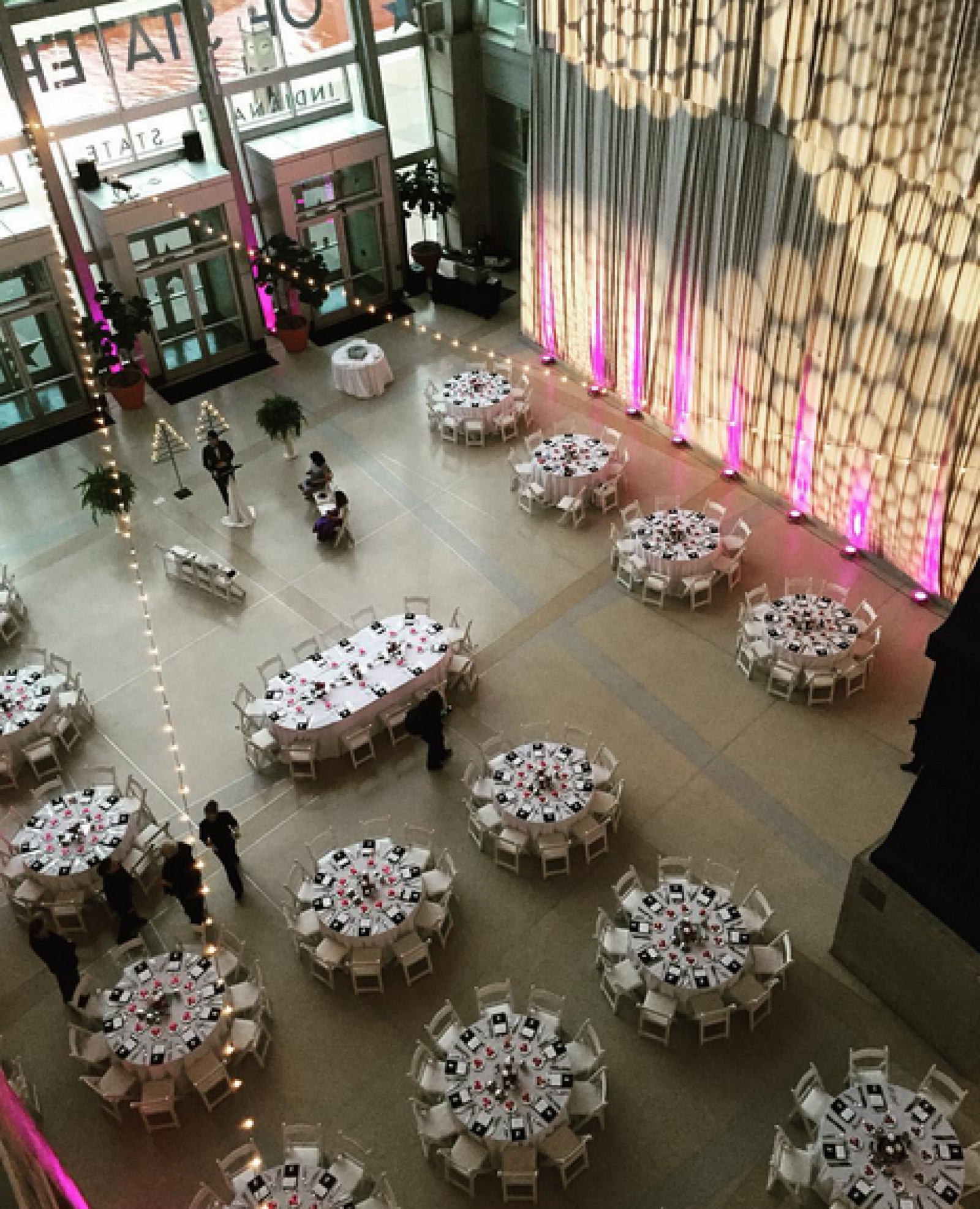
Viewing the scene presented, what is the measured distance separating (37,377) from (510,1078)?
1430 centimetres

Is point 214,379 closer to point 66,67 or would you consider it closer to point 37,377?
point 37,377

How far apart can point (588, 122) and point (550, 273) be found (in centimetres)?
284

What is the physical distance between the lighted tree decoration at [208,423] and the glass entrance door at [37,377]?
8.03ft

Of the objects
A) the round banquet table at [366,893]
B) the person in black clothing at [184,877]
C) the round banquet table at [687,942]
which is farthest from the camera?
the person in black clothing at [184,877]

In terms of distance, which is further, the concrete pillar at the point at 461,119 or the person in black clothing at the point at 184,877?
the concrete pillar at the point at 461,119

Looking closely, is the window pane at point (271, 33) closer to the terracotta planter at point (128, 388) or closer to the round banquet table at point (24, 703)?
the terracotta planter at point (128, 388)

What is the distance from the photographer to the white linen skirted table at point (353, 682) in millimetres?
11953

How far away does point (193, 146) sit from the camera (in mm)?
17828

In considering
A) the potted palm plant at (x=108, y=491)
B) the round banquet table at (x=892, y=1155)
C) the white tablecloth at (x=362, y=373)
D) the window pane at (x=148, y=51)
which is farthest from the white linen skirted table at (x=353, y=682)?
the window pane at (x=148, y=51)

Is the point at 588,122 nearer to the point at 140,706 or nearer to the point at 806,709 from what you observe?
the point at 806,709

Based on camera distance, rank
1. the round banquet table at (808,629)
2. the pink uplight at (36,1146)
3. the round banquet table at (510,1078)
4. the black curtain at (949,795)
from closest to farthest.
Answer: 1. the pink uplight at (36,1146)
2. the black curtain at (949,795)
3. the round banquet table at (510,1078)
4. the round banquet table at (808,629)

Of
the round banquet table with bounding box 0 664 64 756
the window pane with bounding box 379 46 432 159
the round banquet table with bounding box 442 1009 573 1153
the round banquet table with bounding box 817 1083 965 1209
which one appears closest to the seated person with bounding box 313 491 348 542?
the round banquet table with bounding box 0 664 64 756

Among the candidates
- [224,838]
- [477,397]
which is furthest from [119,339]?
[224,838]

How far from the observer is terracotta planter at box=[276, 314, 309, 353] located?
19219 mm
